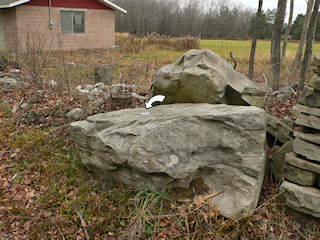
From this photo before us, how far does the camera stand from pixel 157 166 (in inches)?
128

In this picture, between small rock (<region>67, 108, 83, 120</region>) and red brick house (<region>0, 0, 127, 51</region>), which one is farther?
red brick house (<region>0, 0, 127, 51</region>)

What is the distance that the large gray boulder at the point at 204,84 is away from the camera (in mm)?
4074

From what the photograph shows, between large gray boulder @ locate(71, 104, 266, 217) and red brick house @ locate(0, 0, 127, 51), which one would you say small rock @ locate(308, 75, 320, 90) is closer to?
large gray boulder @ locate(71, 104, 266, 217)

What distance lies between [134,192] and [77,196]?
2.57ft

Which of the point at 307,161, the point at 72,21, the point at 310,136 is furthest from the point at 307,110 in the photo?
the point at 72,21

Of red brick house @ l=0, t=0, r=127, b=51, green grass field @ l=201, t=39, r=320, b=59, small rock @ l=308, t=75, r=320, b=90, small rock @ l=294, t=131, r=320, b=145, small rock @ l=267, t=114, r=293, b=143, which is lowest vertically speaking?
small rock @ l=267, t=114, r=293, b=143

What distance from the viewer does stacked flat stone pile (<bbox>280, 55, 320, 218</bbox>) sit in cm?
312

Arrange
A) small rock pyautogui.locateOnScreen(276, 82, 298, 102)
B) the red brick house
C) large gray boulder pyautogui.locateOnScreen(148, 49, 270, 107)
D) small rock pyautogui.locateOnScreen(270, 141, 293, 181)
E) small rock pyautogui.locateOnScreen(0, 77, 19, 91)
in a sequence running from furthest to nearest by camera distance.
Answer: the red brick house < small rock pyautogui.locateOnScreen(0, 77, 19, 91) < small rock pyautogui.locateOnScreen(276, 82, 298, 102) < large gray boulder pyautogui.locateOnScreen(148, 49, 270, 107) < small rock pyautogui.locateOnScreen(270, 141, 293, 181)

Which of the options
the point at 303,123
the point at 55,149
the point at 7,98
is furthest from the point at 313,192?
the point at 7,98

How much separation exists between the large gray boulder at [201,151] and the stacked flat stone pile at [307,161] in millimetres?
355

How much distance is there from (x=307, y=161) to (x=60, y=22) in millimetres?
16489

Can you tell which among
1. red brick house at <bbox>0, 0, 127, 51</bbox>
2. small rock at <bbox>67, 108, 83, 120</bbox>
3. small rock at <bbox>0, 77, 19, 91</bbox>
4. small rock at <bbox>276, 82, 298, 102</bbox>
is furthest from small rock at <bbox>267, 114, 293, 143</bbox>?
red brick house at <bbox>0, 0, 127, 51</bbox>

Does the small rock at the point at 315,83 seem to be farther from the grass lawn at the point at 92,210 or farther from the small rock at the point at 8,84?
the small rock at the point at 8,84

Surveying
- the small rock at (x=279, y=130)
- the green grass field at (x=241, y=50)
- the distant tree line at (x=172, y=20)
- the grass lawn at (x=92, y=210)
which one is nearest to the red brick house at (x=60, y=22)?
the green grass field at (x=241, y=50)
